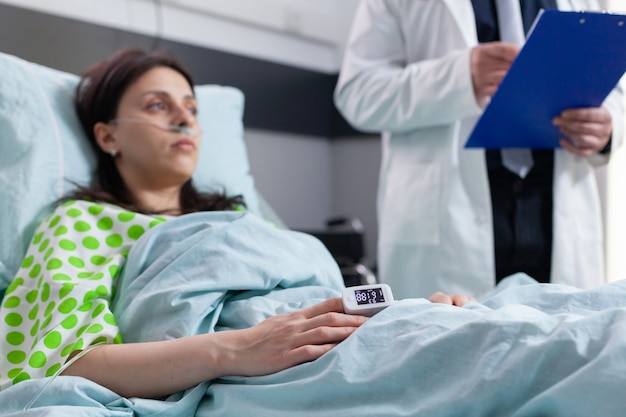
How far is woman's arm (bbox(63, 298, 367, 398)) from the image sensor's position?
3.48 ft

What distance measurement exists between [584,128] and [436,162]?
1.31 feet

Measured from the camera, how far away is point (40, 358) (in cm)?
117

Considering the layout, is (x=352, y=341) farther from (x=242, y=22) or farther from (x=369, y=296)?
(x=242, y=22)

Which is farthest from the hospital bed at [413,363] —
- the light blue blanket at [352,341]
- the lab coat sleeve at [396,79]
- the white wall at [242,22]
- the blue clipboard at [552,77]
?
the white wall at [242,22]

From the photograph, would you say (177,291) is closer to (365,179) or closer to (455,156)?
(455,156)

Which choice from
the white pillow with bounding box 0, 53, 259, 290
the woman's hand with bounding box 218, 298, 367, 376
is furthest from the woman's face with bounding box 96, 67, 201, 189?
the woman's hand with bounding box 218, 298, 367, 376

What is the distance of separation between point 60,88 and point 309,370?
3.68ft

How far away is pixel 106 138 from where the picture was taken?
5.67ft

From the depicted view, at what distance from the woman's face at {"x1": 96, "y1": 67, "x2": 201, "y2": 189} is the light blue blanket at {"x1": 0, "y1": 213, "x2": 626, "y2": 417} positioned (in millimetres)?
262

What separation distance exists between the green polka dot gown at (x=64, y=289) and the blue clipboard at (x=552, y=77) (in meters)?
0.84

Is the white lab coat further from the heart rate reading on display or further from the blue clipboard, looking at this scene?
the heart rate reading on display

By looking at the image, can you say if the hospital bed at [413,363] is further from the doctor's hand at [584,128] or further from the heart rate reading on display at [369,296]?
the doctor's hand at [584,128]

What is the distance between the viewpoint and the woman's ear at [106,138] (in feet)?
5.65

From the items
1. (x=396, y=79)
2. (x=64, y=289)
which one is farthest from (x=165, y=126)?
(x=396, y=79)
